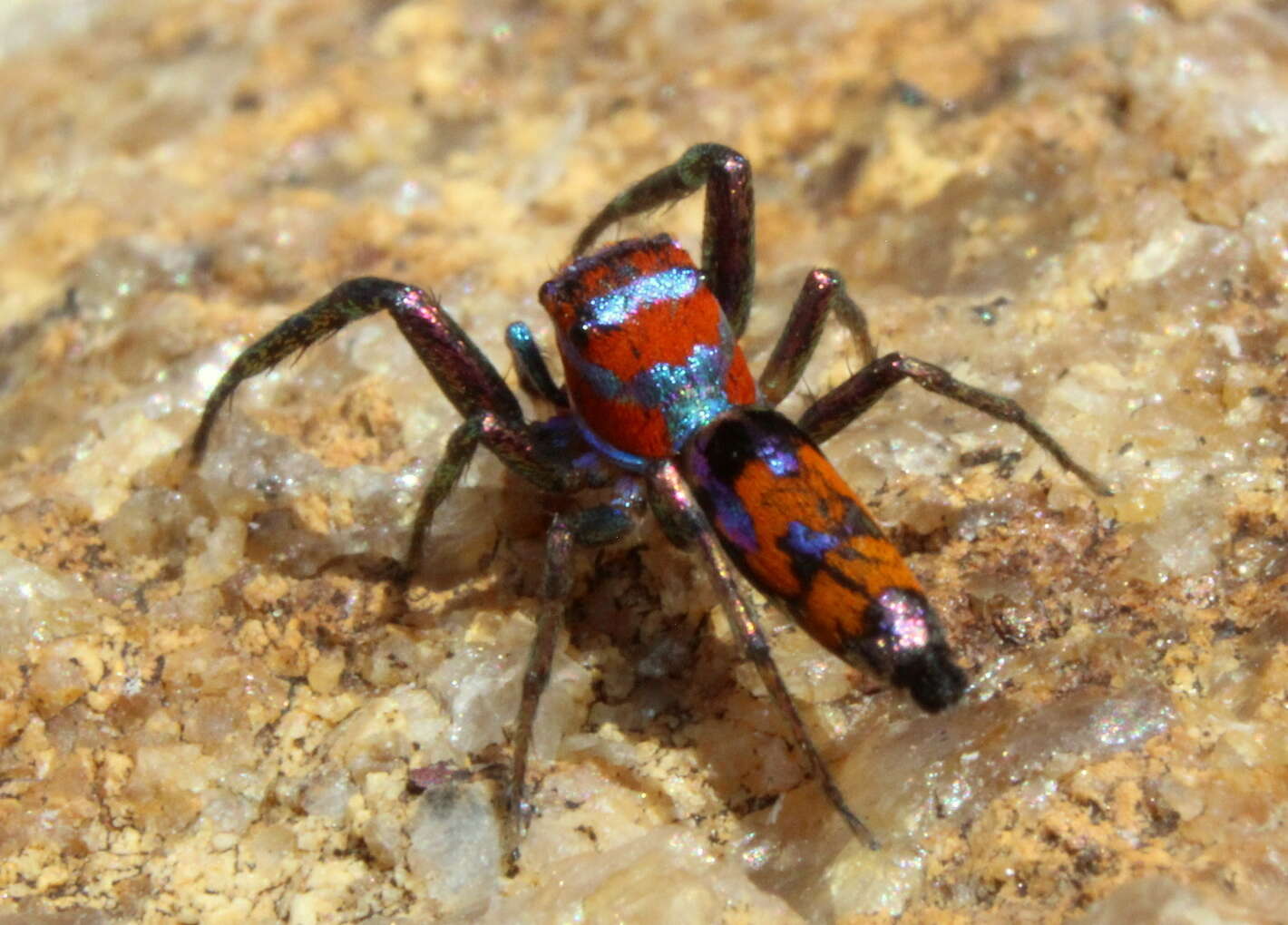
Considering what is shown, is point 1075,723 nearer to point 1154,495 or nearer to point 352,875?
point 1154,495

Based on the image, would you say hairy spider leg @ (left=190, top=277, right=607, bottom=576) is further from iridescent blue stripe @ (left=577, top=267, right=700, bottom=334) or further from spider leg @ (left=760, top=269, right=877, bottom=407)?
spider leg @ (left=760, top=269, right=877, bottom=407)

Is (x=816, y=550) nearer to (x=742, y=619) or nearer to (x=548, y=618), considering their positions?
(x=742, y=619)

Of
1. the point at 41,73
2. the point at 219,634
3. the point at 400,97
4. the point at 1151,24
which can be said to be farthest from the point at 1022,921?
the point at 41,73

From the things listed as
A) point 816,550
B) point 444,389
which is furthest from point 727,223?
point 816,550

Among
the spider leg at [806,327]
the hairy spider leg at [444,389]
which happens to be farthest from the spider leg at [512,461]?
the spider leg at [806,327]

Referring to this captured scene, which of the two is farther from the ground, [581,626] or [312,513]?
[312,513]

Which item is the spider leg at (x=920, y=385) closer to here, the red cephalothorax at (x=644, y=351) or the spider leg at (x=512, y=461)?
the red cephalothorax at (x=644, y=351)

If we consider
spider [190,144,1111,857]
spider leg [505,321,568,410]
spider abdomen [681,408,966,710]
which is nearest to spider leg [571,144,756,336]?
spider [190,144,1111,857]
